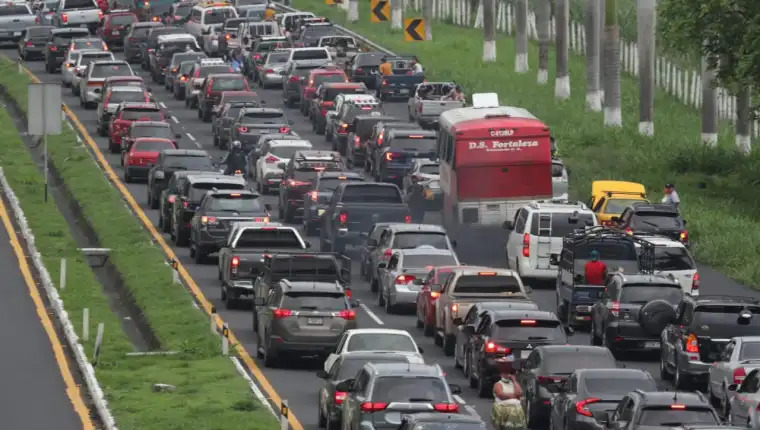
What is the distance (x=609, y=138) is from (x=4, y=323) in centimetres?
3000

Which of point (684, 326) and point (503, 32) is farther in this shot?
point (503, 32)

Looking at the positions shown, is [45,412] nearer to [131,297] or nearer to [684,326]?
[684,326]

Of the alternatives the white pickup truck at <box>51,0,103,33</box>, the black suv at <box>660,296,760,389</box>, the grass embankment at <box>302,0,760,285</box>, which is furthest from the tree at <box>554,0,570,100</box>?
the black suv at <box>660,296,760,389</box>

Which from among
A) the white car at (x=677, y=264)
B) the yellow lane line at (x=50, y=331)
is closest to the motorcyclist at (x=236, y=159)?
the yellow lane line at (x=50, y=331)

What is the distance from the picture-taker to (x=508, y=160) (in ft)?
178

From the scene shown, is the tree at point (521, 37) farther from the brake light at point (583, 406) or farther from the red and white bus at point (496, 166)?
the brake light at point (583, 406)

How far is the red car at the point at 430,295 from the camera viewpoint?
143 ft

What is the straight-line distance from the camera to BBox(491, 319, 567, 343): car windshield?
36906mm

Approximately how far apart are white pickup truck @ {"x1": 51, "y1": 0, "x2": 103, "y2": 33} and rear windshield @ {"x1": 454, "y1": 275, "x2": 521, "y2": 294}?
6630cm

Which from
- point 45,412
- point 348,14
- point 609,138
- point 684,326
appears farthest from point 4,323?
point 348,14

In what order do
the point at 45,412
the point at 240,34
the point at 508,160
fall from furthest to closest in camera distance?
the point at 240,34 → the point at 508,160 → the point at 45,412

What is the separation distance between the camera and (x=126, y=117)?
7169 centimetres

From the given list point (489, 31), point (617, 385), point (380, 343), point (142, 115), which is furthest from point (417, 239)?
point (489, 31)

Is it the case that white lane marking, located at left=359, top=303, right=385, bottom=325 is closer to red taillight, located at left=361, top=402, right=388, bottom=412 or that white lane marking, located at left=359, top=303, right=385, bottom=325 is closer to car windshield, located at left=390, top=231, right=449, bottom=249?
car windshield, located at left=390, top=231, right=449, bottom=249
